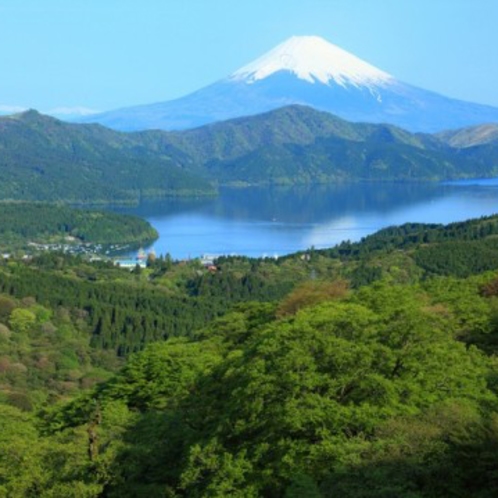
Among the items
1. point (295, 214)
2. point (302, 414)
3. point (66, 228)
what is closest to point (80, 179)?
point (295, 214)

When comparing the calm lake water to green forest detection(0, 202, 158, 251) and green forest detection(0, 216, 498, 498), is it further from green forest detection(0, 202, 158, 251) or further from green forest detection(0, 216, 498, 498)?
green forest detection(0, 216, 498, 498)

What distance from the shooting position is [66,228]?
388 ft

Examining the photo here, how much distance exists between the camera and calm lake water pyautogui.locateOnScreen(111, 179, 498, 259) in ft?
331

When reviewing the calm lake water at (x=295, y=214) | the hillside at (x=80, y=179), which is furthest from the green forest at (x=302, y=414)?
the hillside at (x=80, y=179)

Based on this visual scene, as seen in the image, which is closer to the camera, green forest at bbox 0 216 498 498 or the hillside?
green forest at bbox 0 216 498 498

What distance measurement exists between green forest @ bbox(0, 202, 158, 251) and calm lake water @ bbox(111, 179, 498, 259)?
3710 millimetres

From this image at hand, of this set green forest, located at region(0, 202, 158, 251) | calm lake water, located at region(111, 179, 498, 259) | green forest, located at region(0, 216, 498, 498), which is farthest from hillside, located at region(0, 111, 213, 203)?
green forest, located at region(0, 216, 498, 498)

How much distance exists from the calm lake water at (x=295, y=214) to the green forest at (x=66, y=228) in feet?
12.2

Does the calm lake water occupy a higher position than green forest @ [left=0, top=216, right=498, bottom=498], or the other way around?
green forest @ [left=0, top=216, right=498, bottom=498]

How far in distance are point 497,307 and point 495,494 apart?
9.90 m

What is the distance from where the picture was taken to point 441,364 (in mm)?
14812

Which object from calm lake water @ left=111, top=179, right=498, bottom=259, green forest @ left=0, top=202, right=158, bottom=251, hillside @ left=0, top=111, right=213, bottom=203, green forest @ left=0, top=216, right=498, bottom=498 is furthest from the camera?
hillside @ left=0, top=111, right=213, bottom=203

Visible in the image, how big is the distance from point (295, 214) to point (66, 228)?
108ft

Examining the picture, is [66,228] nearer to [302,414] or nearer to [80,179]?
[80,179]
